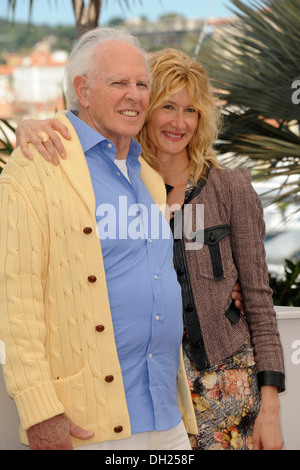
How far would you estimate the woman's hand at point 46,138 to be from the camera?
5.66ft

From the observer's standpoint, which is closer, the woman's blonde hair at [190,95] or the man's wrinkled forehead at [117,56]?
the man's wrinkled forehead at [117,56]

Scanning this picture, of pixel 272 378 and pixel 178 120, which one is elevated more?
pixel 178 120

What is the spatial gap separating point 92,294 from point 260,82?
105 inches

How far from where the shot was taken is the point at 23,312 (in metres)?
1.60

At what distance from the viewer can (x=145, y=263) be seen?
1.78 meters

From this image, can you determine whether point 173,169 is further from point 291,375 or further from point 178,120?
point 291,375

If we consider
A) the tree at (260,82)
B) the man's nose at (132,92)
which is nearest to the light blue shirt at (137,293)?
the man's nose at (132,92)

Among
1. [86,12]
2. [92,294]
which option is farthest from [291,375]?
[86,12]

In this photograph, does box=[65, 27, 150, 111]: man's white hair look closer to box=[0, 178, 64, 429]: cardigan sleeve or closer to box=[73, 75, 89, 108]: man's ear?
box=[73, 75, 89, 108]: man's ear

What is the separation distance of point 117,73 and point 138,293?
0.60 meters

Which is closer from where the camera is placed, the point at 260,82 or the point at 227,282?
the point at 227,282

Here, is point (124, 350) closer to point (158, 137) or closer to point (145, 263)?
point (145, 263)

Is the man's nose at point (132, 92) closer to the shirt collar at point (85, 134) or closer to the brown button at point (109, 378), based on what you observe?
the shirt collar at point (85, 134)
